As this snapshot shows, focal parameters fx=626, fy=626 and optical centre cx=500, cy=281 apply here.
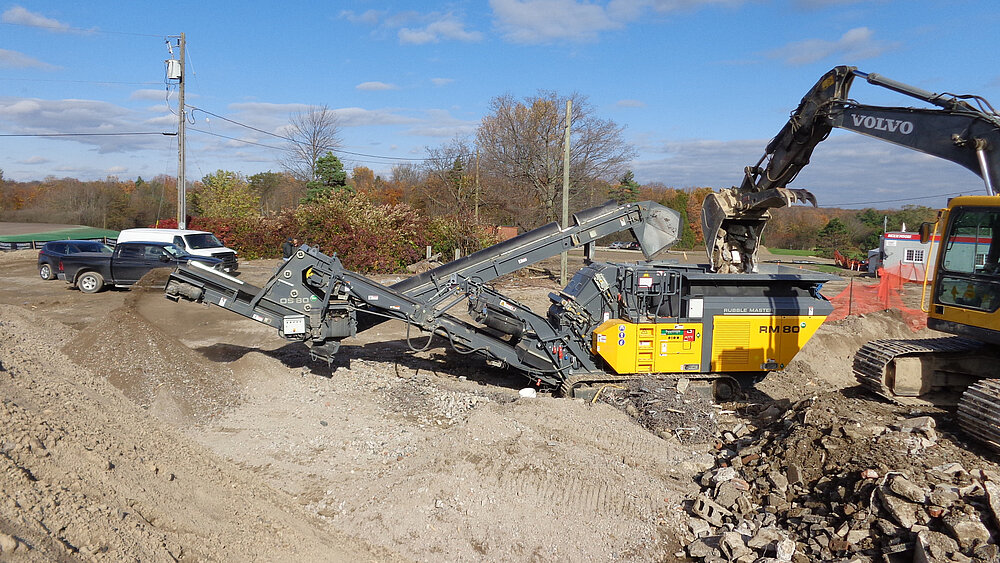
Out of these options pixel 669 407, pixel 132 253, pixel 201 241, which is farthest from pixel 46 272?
pixel 669 407

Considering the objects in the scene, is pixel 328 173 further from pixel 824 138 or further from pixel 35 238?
pixel 824 138

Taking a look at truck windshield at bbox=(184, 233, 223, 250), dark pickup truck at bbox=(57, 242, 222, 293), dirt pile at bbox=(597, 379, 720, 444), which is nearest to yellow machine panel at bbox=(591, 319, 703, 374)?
dirt pile at bbox=(597, 379, 720, 444)

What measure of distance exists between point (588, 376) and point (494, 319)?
1539 mm

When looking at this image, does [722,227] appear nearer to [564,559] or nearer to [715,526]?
[715,526]

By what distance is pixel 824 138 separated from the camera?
808 centimetres

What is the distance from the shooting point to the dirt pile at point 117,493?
336 centimetres

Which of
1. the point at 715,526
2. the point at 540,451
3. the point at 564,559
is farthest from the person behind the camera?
the point at 540,451

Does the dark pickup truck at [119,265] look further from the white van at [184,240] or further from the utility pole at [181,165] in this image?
the utility pole at [181,165]

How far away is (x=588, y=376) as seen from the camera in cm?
877

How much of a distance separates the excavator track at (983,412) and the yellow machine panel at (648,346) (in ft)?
11.3

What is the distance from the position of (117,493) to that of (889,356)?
291 inches

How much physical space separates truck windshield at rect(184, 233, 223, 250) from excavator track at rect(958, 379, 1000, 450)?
2091cm

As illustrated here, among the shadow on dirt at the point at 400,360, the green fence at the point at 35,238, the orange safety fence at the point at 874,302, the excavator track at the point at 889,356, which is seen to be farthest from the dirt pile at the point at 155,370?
the green fence at the point at 35,238

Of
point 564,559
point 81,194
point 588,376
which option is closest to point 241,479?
point 564,559
